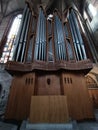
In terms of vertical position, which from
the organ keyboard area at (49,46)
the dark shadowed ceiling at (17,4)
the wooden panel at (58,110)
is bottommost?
the wooden panel at (58,110)

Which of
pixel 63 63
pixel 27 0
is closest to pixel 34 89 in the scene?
pixel 63 63

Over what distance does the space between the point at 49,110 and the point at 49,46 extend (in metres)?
3.39

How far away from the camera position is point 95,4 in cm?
938

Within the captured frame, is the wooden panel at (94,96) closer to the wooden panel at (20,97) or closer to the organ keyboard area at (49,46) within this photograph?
the organ keyboard area at (49,46)

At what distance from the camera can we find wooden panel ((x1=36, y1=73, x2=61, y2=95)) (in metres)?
4.98

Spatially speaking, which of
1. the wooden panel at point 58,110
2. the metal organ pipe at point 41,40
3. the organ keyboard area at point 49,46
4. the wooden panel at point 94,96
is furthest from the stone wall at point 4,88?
the wooden panel at point 94,96

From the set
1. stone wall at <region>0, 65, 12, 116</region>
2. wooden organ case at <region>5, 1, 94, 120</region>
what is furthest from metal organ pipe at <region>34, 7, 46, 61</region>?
stone wall at <region>0, 65, 12, 116</region>

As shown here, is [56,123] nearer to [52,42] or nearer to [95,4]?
[52,42]

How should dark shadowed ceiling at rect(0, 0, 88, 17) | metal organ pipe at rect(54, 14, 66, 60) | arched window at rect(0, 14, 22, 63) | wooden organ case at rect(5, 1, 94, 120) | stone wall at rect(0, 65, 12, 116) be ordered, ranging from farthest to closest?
dark shadowed ceiling at rect(0, 0, 88, 17) < arched window at rect(0, 14, 22, 63) < stone wall at rect(0, 65, 12, 116) < metal organ pipe at rect(54, 14, 66, 60) < wooden organ case at rect(5, 1, 94, 120)

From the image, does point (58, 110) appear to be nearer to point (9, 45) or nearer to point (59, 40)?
point (59, 40)

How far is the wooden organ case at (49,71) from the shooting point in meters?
4.57

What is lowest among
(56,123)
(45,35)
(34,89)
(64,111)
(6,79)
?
(56,123)

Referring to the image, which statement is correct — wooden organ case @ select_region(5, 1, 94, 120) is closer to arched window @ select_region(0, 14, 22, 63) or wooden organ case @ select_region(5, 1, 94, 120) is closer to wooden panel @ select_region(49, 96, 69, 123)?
wooden panel @ select_region(49, 96, 69, 123)

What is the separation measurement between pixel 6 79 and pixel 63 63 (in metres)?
3.31
